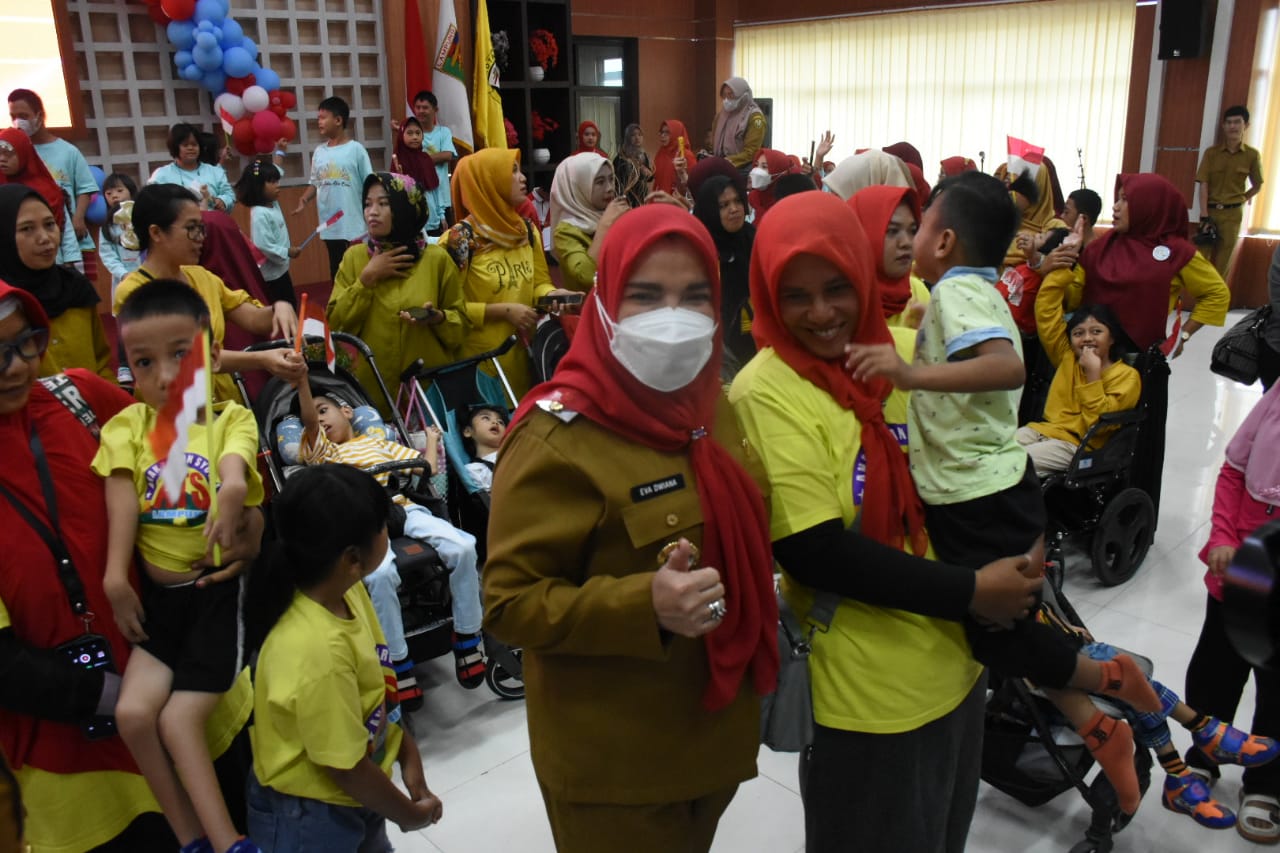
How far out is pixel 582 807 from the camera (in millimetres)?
1364

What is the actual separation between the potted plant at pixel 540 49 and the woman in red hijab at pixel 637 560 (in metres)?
8.20

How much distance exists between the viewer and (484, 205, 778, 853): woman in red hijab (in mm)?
1231

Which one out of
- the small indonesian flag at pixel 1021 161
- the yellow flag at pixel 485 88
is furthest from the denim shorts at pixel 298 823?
the yellow flag at pixel 485 88

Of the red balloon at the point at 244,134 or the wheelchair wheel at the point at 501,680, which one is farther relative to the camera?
the red balloon at the point at 244,134

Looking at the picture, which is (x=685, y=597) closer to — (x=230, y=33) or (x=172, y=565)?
(x=172, y=565)

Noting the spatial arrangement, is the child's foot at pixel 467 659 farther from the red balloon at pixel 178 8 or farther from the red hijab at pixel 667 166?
the red hijab at pixel 667 166

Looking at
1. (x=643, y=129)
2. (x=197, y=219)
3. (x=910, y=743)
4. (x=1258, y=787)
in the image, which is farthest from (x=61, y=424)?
(x=643, y=129)

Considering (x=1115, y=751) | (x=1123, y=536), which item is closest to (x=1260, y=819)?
(x=1115, y=751)

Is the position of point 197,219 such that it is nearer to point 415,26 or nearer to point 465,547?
point 465,547

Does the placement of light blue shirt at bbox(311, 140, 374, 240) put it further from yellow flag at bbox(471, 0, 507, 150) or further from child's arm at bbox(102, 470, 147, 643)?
child's arm at bbox(102, 470, 147, 643)

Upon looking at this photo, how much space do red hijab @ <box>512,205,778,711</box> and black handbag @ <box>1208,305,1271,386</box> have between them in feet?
8.66

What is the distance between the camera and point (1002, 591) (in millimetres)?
1444

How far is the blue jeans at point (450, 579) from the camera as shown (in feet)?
8.97

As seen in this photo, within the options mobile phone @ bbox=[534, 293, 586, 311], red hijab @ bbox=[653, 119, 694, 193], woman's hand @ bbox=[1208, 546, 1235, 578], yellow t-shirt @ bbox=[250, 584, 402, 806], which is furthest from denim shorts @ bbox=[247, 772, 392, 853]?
red hijab @ bbox=[653, 119, 694, 193]
